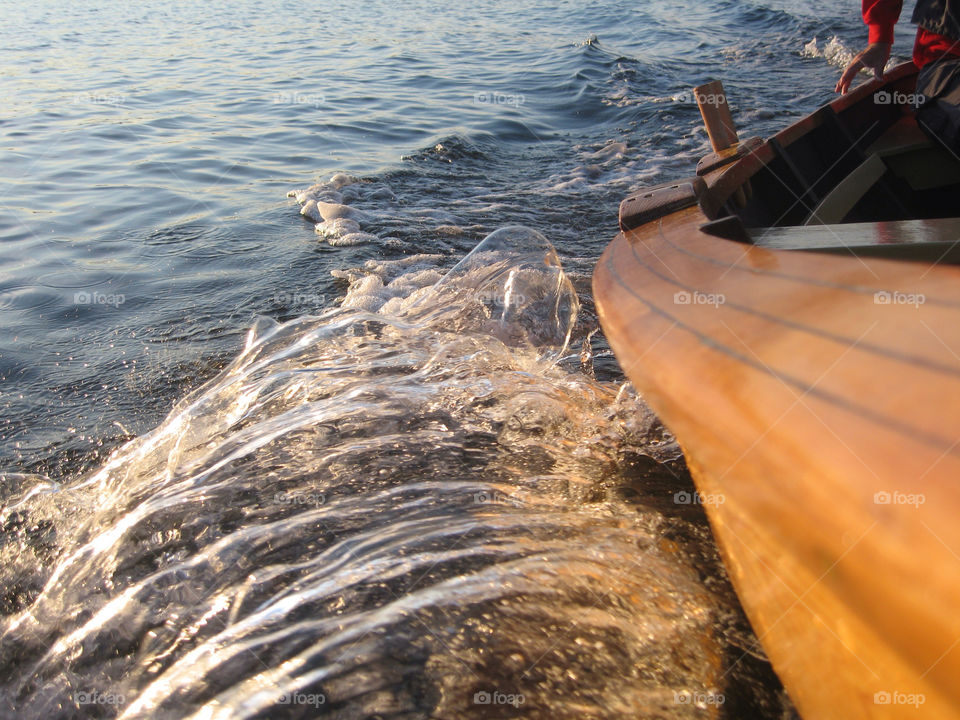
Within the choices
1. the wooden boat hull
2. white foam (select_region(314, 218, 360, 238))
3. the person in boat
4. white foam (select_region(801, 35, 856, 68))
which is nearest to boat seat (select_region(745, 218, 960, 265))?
the wooden boat hull

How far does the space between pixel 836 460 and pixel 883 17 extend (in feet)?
13.8

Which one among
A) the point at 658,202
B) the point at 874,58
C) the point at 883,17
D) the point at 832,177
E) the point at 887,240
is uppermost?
the point at 883,17

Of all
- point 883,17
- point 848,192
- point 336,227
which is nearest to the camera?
point 848,192

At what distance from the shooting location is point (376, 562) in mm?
1957

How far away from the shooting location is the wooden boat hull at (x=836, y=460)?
1059mm

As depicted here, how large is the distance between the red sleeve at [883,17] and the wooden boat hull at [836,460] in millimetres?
3280

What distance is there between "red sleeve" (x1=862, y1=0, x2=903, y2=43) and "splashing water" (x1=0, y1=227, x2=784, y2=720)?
312 cm

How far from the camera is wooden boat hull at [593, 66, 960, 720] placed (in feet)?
3.47

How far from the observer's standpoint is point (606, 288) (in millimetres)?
2791

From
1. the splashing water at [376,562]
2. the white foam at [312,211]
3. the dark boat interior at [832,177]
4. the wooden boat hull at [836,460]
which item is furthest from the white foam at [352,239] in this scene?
the wooden boat hull at [836,460]

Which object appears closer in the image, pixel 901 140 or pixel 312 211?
pixel 901 140

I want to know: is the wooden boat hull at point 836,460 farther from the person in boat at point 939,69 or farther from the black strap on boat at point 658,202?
the person in boat at point 939,69

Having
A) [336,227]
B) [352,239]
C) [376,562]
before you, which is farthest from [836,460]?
[336,227]

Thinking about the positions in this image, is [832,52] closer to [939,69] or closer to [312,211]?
[939,69]
